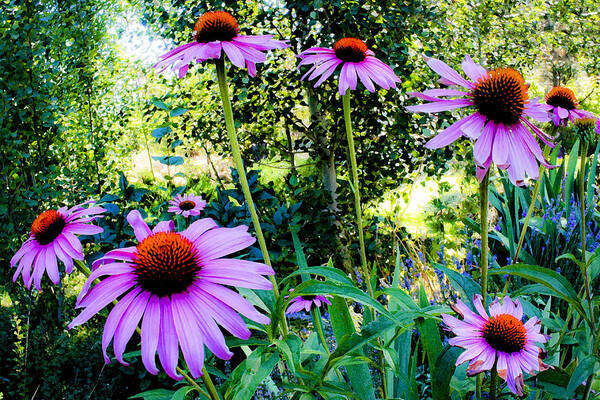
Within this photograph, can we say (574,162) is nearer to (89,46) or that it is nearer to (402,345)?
(402,345)

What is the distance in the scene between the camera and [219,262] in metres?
0.64

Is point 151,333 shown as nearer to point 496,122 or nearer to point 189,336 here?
point 189,336

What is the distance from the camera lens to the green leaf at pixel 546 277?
0.78 m

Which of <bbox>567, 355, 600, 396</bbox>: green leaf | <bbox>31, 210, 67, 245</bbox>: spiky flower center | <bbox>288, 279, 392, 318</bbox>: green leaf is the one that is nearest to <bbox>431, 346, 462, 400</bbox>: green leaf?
<bbox>567, 355, 600, 396</bbox>: green leaf

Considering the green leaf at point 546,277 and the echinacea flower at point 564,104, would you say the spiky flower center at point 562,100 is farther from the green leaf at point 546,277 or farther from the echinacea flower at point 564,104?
the green leaf at point 546,277

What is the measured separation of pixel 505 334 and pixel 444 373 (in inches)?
6.1

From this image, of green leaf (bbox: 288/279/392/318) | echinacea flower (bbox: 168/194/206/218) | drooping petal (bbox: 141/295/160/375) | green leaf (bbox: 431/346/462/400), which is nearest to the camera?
drooping petal (bbox: 141/295/160/375)

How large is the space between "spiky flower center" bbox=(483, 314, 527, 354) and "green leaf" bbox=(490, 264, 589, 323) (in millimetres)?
94

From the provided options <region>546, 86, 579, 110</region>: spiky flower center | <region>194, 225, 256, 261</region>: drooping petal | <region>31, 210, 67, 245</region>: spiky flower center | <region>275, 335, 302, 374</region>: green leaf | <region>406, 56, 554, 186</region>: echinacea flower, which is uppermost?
<region>546, 86, 579, 110</region>: spiky flower center

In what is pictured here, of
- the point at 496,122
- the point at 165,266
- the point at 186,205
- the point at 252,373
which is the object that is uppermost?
the point at 186,205

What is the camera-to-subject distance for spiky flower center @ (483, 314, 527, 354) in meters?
0.82

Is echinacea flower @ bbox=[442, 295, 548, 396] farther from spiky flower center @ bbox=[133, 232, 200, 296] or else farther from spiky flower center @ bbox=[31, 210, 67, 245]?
spiky flower center @ bbox=[31, 210, 67, 245]

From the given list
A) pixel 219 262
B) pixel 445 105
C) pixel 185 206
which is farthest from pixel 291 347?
pixel 185 206

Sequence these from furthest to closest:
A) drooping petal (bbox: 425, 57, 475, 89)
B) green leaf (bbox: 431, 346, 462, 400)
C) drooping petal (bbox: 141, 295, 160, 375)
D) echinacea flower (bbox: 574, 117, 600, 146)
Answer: echinacea flower (bbox: 574, 117, 600, 146) < green leaf (bbox: 431, 346, 462, 400) < drooping petal (bbox: 425, 57, 475, 89) < drooping petal (bbox: 141, 295, 160, 375)
